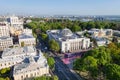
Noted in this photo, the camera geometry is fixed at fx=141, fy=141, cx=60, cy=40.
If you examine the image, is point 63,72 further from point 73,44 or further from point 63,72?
point 73,44

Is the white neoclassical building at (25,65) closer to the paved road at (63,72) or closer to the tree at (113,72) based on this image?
the paved road at (63,72)

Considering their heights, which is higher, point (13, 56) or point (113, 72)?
point (113, 72)

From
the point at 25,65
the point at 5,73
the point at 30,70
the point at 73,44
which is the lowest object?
the point at 5,73

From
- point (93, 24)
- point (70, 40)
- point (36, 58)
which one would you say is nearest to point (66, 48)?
point (70, 40)

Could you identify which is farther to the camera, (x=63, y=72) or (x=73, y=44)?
(x=73, y=44)

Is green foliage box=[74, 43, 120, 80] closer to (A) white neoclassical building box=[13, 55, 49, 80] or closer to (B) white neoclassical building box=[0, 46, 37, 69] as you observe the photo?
(A) white neoclassical building box=[13, 55, 49, 80]

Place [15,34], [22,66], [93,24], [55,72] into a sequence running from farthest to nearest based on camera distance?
[93,24]
[15,34]
[55,72]
[22,66]

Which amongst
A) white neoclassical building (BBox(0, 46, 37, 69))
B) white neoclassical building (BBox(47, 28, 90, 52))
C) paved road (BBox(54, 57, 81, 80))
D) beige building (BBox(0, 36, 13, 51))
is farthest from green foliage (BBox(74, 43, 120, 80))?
beige building (BBox(0, 36, 13, 51))

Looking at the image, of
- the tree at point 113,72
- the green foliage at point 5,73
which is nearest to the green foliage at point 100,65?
the tree at point 113,72

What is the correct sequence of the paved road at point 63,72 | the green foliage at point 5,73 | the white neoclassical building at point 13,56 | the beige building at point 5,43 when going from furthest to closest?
1. the beige building at point 5,43
2. the white neoclassical building at point 13,56
3. the paved road at point 63,72
4. the green foliage at point 5,73

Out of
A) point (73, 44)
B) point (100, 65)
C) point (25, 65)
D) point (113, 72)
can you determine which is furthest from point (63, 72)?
point (73, 44)

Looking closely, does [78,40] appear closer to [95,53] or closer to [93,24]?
[95,53]
